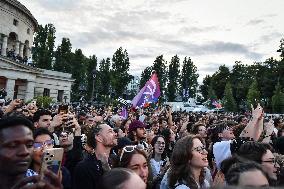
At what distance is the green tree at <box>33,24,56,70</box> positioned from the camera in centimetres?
6750

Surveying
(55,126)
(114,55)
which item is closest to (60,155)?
(55,126)

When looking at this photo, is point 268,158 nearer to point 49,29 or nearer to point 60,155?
point 60,155

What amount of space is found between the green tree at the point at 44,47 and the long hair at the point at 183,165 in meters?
64.8

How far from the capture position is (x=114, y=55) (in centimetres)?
8294

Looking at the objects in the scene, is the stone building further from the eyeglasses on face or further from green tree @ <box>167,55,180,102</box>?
green tree @ <box>167,55,180,102</box>

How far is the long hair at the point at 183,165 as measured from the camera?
4605 mm

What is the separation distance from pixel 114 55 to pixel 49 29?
51.0 feet

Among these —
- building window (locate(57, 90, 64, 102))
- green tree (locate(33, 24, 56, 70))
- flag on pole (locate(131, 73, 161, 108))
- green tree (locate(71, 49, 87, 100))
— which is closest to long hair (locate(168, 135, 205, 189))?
flag on pole (locate(131, 73, 161, 108))

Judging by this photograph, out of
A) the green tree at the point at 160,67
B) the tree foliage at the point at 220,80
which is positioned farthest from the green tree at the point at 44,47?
the tree foliage at the point at 220,80

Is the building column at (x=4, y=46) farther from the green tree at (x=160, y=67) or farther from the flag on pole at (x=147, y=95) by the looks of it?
the green tree at (x=160, y=67)

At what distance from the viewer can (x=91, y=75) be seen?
8925 centimetres

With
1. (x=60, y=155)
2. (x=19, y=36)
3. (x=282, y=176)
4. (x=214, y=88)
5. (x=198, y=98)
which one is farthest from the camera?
(x=198, y=98)

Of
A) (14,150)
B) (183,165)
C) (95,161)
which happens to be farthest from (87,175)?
(14,150)

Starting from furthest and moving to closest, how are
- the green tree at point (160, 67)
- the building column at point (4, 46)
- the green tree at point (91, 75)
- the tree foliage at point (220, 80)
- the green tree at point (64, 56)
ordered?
the tree foliage at point (220, 80), the green tree at point (160, 67), the green tree at point (91, 75), the green tree at point (64, 56), the building column at point (4, 46)
